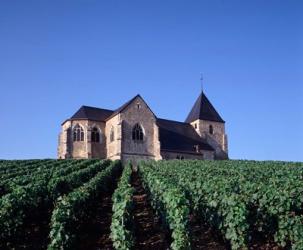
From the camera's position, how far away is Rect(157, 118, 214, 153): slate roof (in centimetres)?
4900

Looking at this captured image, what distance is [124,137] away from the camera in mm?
46031

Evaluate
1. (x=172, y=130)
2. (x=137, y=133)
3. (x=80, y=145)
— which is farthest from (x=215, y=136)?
(x=80, y=145)

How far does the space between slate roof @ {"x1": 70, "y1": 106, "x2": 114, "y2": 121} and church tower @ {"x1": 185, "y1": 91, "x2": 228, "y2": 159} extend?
37.8 feet

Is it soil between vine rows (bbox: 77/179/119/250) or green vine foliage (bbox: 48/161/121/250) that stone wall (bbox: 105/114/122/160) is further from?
green vine foliage (bbox: 48/161/121/250)

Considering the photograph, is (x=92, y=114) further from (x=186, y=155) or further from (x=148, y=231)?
(x=148, y=231)

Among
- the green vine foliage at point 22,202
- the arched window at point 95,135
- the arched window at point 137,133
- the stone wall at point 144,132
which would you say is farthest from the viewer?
the arched window at point 95,135

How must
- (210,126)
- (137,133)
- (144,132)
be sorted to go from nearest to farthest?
(137,133)
(144,132)
(210,126)

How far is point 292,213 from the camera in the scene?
33.9 feet

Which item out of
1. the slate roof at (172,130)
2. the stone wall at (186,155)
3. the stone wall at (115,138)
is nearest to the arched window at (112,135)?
the stone wall at (115,138)

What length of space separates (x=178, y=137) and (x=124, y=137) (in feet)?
26.4

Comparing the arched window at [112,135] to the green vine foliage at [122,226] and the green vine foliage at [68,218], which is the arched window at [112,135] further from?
the green vine foliage at [122,226]

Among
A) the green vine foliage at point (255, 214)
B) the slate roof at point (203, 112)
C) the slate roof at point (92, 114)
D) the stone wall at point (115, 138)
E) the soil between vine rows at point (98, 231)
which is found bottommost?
the soil between vine rows at point (98, 231)

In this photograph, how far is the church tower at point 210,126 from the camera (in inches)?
2129

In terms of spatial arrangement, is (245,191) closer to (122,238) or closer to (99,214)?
(122,238)
